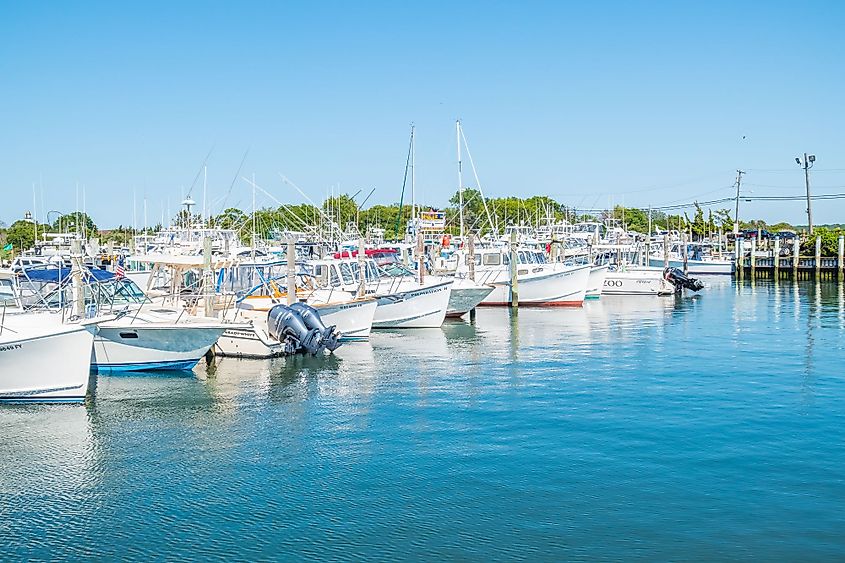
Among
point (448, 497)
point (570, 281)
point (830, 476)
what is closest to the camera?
point (448, 497)

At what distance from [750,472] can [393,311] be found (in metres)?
20.7

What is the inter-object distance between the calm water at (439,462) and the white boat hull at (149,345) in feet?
1.62

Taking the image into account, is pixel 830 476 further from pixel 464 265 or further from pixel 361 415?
pixel 464 265

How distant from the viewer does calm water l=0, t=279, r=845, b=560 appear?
12227 millimetres

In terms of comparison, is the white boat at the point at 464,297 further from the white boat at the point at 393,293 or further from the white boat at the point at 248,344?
the white boat at the point at 248,344

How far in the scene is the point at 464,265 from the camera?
4816 cm

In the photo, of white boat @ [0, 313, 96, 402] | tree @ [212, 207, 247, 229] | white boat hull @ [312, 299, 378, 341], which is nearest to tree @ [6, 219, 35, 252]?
tree @ [212, 207, 247, 229]

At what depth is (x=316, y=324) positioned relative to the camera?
26.7m

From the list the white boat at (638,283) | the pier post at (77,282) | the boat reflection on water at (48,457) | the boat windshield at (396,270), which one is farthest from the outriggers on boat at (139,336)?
the white boat at (638,283)

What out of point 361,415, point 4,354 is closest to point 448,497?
point 361,415

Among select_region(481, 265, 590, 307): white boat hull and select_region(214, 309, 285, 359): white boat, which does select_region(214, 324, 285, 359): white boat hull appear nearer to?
select_region(214, 309, 285, 359): white boat

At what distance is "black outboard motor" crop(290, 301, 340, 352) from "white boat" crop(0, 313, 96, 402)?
304 inches

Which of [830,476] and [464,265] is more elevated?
[464,265]

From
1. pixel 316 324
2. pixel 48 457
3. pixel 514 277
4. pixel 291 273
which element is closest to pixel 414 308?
pixel 291 273
